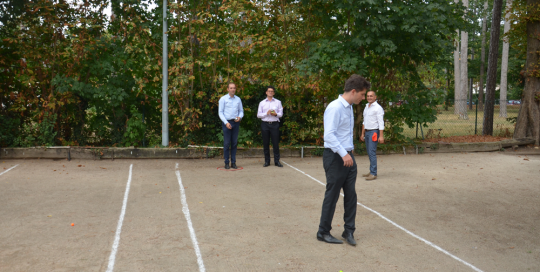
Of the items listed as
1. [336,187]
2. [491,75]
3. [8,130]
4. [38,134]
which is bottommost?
[336,187]

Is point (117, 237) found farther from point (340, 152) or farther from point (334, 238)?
point (340, 152)

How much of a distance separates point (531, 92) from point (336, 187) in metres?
12.8

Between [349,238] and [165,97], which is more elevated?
[165,97]

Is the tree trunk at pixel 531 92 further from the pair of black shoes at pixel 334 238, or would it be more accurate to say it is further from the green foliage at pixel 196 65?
the pair of black shoes at pixel 334 238

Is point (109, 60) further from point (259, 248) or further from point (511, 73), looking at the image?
point (511, 73)

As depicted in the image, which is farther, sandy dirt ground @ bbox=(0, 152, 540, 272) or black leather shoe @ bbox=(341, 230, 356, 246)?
black leather shoe @ bbox=(341, 230, 356, 246)

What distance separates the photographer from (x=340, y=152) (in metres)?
4.73

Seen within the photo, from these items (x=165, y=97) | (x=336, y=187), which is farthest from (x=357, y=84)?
(x=165, y=97)

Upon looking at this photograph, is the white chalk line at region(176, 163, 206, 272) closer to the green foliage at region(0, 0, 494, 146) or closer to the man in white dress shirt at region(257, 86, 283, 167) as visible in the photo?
the man in white dress shirt at region(257, 86, 283, 167)

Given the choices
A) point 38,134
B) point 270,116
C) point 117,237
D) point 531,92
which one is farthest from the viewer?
point 531,92

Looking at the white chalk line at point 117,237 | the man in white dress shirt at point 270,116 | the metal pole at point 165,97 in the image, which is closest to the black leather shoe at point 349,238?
the white chalk line at point 117,237

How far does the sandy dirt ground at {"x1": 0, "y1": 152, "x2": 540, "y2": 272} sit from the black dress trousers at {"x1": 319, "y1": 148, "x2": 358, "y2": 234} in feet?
0.99

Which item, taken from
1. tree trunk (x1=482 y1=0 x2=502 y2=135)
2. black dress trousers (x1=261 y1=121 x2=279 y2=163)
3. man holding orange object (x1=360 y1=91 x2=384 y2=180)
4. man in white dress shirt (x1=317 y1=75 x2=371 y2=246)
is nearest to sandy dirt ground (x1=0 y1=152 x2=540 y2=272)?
man in white dress shirt (x1=317 y1=75 x2=371 y2=246)

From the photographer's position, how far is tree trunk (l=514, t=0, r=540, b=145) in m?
14.2
